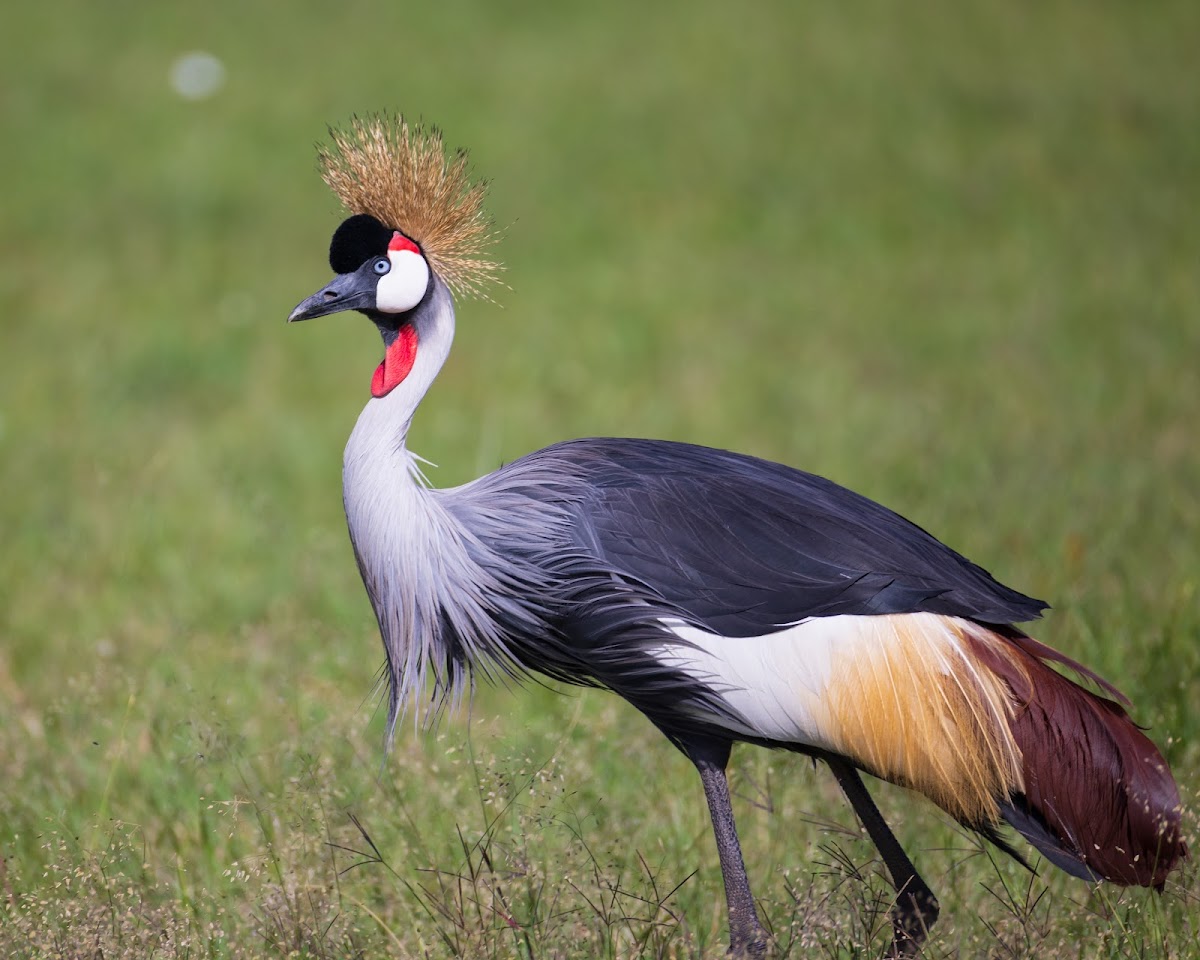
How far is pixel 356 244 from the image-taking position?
2418 mm

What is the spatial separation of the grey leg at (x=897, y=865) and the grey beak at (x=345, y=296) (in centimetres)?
103

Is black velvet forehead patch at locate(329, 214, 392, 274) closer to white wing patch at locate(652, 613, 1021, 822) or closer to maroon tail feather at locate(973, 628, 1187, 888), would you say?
white wing patch at locate(652, 613, 1021, 822)

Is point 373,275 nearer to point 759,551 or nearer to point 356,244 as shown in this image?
point 356,244

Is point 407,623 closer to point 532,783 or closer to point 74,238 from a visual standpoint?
point 532,783

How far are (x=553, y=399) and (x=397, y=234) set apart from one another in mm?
2997

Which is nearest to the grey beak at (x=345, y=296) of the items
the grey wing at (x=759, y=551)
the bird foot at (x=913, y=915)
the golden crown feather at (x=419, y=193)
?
the golden crown feather at (x=419, y=193)

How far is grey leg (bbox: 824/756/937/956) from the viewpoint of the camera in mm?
2334

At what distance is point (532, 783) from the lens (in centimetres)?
227

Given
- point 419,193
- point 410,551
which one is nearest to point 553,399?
point 419,193

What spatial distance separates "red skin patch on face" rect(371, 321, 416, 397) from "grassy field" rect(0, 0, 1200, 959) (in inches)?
24.6

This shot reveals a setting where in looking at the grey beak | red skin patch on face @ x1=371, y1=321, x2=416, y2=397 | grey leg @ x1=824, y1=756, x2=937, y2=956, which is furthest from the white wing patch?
the grey beak

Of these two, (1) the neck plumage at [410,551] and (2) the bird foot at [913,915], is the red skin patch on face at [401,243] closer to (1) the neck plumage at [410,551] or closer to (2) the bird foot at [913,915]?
(1) the neck plumage at [410,551]

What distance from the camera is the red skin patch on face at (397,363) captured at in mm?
2387

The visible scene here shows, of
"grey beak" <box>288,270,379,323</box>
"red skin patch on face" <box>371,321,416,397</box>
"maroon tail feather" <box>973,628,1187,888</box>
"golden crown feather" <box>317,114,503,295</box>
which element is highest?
"golden crown feather" <box>317,114,503,295</box>
